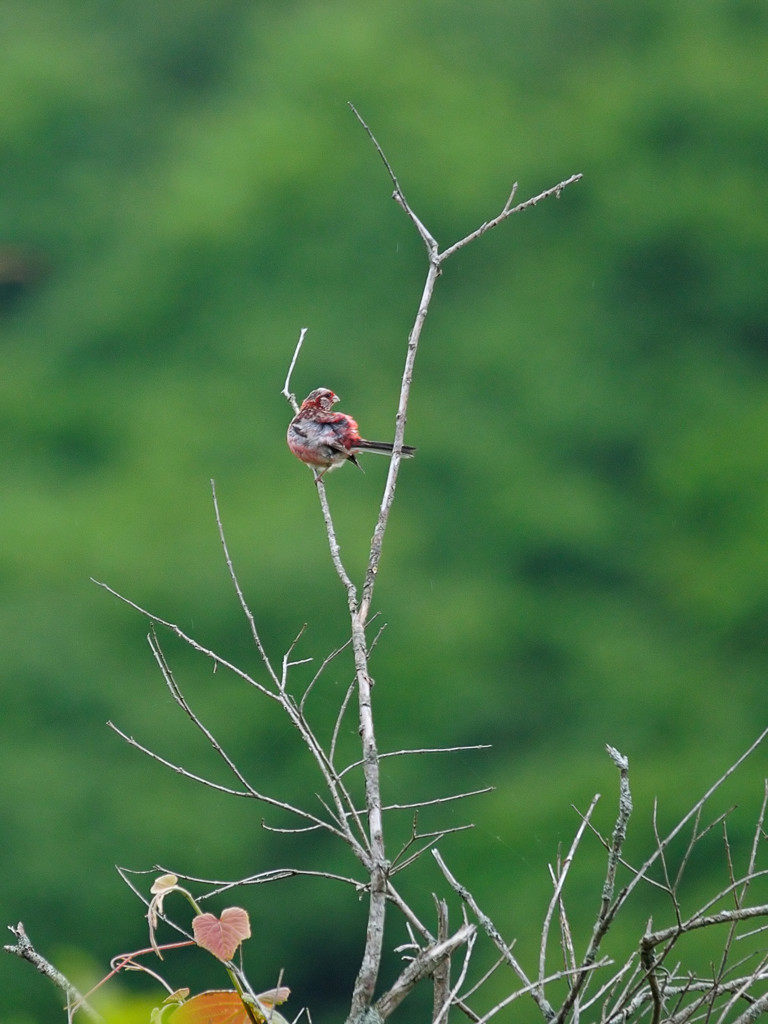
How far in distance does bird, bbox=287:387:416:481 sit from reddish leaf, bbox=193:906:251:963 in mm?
2508

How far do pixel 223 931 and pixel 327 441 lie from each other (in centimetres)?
260

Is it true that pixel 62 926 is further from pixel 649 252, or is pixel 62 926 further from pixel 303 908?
pixel 649 252

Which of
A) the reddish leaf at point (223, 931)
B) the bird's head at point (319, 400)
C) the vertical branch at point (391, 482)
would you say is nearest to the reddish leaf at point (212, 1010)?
the reddish leaf at point (223, 931)

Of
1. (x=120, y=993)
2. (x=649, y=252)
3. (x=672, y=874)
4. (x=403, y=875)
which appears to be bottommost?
(x=672, y=874)

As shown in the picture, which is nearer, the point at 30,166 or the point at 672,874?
the point at 672,874

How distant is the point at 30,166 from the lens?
745cm

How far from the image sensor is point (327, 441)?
3.88 meters

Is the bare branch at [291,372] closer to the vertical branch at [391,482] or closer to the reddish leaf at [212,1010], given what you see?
the vertical branch at [391,482]

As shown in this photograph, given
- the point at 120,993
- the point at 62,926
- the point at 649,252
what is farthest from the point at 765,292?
the point at 120,993

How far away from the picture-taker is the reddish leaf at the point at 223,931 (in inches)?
53.3

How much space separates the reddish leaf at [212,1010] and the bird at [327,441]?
255 centimetres

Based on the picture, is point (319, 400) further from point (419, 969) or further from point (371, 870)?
point (419, 969)

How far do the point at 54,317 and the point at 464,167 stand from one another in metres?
2.53

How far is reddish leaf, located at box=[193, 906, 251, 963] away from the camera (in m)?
1.35
